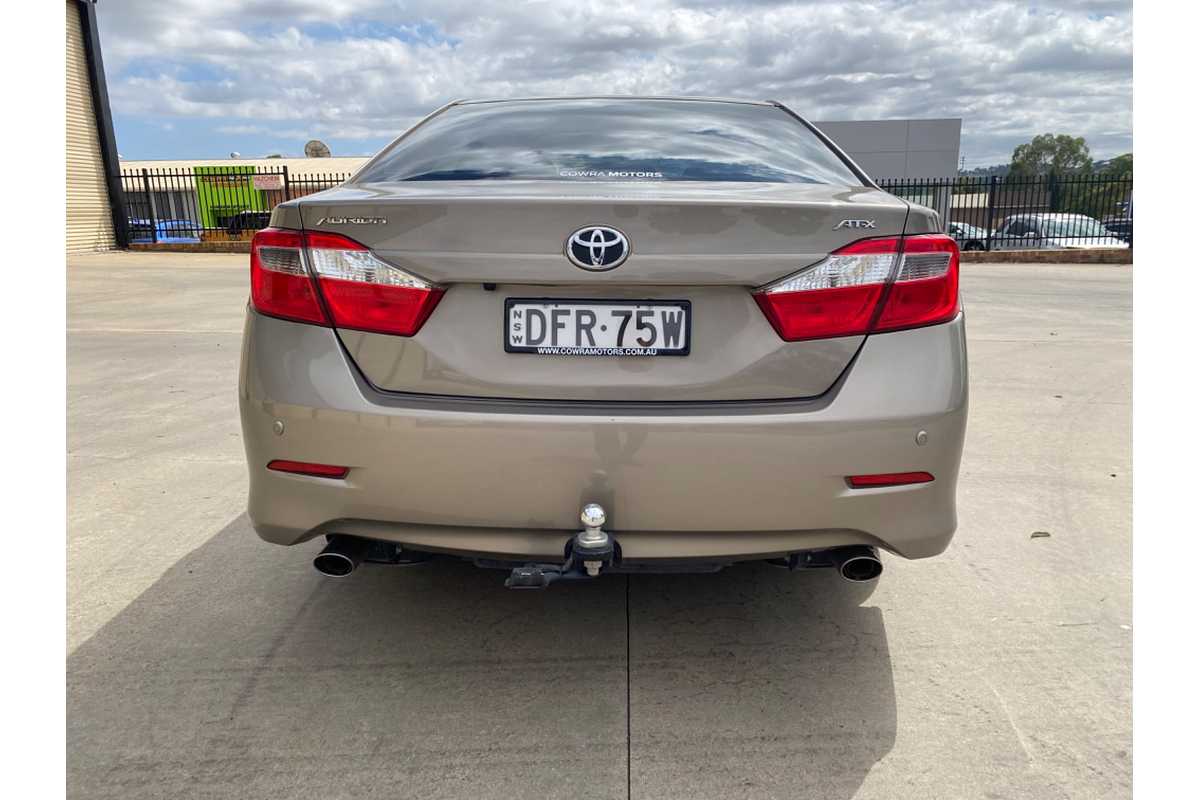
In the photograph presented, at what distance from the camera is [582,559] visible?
80.0 inches

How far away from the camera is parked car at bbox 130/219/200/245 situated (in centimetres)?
2145

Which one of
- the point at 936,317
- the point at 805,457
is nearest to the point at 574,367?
the point at 805,457

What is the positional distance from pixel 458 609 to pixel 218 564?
3.15 feet

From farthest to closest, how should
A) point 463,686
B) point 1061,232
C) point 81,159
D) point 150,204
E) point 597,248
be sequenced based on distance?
1. point 1061,232
2. point 150,204
3. point 81,159
4. point 463,686
5. point 597,248

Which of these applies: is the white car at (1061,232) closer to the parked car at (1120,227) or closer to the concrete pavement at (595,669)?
the parked car at (1120,227)

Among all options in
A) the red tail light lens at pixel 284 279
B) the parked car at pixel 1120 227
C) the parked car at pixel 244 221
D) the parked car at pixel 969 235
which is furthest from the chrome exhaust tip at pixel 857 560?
the parked car at pixel 1120 227

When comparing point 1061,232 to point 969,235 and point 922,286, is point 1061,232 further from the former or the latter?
point 922,286

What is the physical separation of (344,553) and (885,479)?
1.33 meters

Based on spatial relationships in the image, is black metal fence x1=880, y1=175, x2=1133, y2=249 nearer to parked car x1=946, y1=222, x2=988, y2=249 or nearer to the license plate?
parked car x1=946, y1=222, x2=988, y2=249

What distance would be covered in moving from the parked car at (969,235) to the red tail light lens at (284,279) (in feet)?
69.4

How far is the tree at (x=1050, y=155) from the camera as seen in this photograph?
9525cm

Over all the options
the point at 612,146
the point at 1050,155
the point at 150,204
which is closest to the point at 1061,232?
the point at 150,204

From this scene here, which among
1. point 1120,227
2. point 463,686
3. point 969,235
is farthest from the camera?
point 969,235

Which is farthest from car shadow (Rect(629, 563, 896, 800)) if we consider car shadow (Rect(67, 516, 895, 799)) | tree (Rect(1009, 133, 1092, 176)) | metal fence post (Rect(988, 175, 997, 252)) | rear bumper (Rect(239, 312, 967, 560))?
tree (Rect(1009, 133, 1092, 176))
